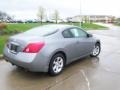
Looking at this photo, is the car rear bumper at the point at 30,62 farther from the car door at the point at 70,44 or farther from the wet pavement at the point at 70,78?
the car door at the point at 70,44

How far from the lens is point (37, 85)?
4578 mm

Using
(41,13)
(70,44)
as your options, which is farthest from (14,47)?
(41,13)


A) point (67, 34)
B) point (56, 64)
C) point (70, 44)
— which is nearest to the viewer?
point (56, 64)

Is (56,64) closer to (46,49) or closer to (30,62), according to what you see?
(46,49)

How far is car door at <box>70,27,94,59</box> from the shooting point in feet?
19.9

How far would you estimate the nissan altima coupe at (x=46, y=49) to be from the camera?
4703 mm

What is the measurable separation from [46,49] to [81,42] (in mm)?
1834

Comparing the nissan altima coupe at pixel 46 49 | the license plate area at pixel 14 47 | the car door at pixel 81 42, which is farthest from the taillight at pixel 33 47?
the car door at pixel 81 42

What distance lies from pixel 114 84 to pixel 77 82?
0.98 m

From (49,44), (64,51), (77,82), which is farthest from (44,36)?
(77,82)

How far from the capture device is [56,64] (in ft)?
17.3

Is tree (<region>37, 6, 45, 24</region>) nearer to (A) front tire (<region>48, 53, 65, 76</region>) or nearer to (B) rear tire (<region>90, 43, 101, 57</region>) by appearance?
(B) rear tire (<region>90, 43, 101, 57</region>)

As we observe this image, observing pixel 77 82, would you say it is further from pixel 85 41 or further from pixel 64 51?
pixel 85 41

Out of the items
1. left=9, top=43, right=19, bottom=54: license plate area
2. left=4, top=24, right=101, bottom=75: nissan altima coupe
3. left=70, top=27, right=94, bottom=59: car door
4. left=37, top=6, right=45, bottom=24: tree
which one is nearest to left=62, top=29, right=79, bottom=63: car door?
left=4, top=24, right=101, bottom=75: nissan altima coupe
